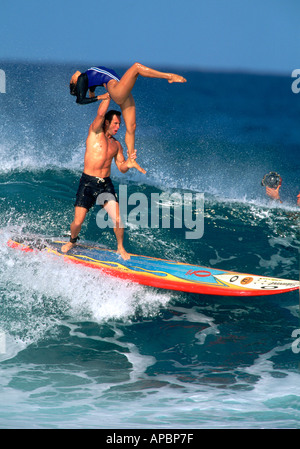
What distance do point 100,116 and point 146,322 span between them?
2743mm

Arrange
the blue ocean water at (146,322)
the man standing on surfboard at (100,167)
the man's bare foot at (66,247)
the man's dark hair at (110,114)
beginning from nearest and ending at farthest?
the blue ocean water at (146,322) < the man's dark hair at (110,114) < the man standing on surfboard at (100,167) < the man's bare foot at (66,247)

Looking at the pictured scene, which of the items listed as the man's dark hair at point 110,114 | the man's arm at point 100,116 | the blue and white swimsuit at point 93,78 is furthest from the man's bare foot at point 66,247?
the blue and white swimsuit at point 93,78

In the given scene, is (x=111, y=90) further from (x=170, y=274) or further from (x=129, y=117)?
(x=170, y=274)

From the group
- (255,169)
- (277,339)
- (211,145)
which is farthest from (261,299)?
(211,145)

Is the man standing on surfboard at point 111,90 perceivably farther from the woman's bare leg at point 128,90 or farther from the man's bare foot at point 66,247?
the man's bare foot at point 66,247

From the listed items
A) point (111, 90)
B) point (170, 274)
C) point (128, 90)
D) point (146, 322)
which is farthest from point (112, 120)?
point (146, 322)

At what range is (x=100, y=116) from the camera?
6.76 meters

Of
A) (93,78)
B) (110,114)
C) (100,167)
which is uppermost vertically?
(93,78)

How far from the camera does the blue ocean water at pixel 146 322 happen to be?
5.11 meters

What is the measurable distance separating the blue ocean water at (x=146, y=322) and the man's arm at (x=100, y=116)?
198 centimetres

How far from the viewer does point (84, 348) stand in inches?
246

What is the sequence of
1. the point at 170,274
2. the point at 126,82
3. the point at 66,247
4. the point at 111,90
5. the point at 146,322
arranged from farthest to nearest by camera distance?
the point at 66,247
the point at 170,274
the point at 146,322
the point at 111,90
the point at 126,82
